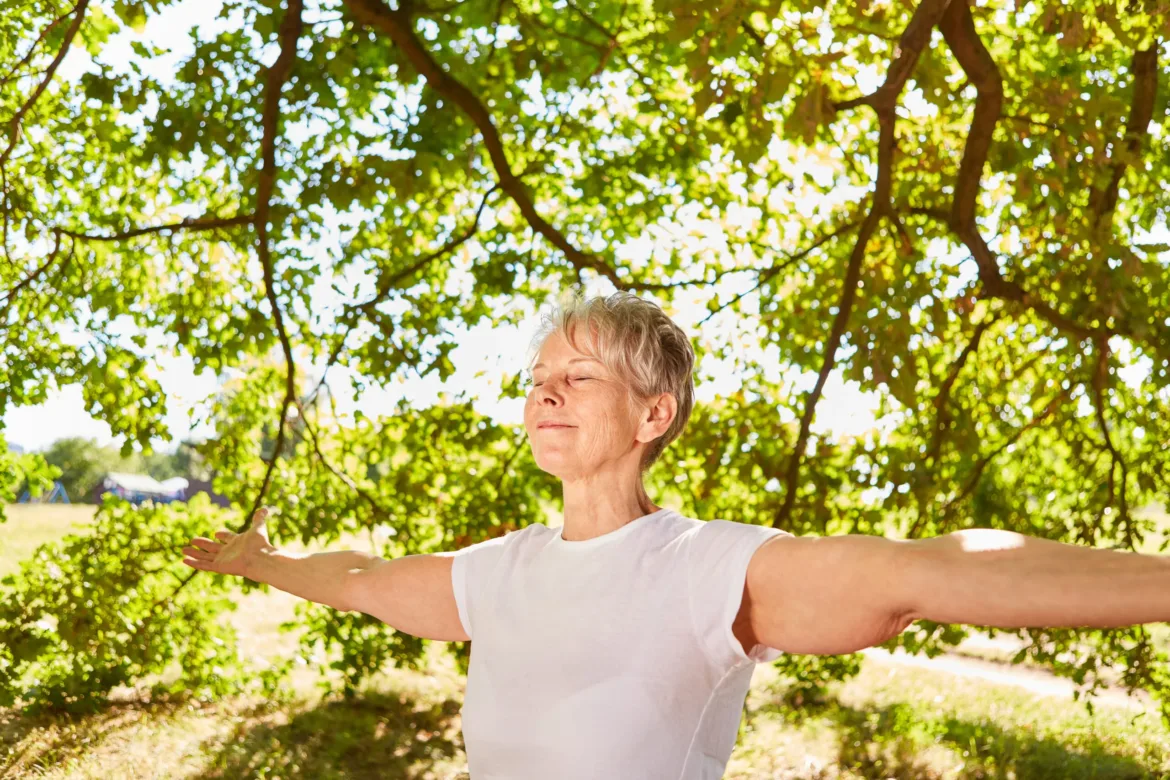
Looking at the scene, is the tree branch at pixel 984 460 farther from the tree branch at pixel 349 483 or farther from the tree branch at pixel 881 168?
the tree branch at pixel 349 483

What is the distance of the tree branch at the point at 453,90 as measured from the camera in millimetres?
5082

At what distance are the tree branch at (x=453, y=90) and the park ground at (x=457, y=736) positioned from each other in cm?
297

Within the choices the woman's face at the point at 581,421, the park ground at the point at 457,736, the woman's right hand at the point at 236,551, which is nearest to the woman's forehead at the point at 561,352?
the woman's face at the point at 581,421

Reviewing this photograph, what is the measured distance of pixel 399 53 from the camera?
5988 millimetres

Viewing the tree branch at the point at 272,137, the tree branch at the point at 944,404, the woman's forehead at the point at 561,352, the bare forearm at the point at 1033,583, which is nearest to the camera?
the bare forearm at the point at 1033,583

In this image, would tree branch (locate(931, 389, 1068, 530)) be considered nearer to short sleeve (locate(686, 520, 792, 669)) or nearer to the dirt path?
the dirt path

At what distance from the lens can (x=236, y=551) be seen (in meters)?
2.64

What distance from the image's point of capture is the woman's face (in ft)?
6.29

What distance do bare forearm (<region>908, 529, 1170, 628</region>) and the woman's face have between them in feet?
2.02

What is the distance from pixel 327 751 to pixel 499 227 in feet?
10.7

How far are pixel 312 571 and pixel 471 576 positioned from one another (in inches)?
22.3

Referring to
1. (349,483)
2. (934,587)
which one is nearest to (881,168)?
(934,587)

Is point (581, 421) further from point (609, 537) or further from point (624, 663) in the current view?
point (624, 663)

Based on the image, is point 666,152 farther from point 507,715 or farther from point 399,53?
point 507,715
